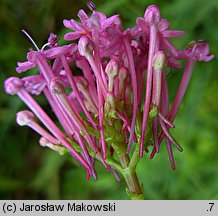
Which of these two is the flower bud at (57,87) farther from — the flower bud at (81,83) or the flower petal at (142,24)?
the flower petal at (142,24)

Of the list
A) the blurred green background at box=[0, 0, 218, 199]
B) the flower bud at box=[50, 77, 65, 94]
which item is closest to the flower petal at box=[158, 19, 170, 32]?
the flower bud at box=[50, 77, 65, 94]

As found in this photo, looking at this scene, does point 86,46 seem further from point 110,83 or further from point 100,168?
point 100,168

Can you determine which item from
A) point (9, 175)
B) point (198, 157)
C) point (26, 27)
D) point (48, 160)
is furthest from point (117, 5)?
point (9, 175)

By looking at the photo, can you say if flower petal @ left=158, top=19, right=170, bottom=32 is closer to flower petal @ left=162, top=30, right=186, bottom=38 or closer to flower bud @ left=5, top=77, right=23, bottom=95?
flower petal @ left=162, top=30, right=186, bottom=38

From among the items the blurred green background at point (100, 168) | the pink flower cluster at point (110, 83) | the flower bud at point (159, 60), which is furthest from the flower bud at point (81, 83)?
the blurred green background at point (100, 168)

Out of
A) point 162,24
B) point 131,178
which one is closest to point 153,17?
point 162,24
